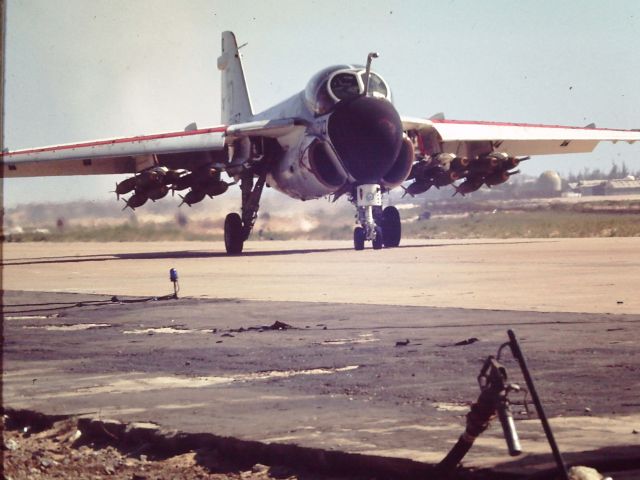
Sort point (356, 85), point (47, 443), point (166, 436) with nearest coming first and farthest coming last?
point (166, 436), point (47, 443), point (356, 85)

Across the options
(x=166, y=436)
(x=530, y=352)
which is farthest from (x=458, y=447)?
(x=530, y=352)

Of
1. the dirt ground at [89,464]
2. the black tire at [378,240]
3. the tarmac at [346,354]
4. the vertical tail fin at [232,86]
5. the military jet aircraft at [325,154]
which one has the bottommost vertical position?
the dirt ground at [89,464]

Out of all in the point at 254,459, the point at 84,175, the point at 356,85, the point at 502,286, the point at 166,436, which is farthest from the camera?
the point at 84,175

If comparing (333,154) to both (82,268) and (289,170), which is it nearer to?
(289,170)

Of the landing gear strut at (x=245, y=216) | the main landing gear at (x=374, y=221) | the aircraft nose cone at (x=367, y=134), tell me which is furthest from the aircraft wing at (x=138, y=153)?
the main landing gear at (x=374, y=221)

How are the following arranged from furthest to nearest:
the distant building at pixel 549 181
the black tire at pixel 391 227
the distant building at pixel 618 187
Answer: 1. the distant building at pixel 549 181
2. the distant building at pixel 618 187
3. the black tire at pixel 391 227

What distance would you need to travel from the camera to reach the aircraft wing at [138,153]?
31.2 m

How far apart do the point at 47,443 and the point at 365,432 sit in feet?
7.73

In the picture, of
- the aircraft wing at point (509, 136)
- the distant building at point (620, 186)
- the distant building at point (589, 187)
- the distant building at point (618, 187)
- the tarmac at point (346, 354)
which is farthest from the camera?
the distant building at point (589, 187)

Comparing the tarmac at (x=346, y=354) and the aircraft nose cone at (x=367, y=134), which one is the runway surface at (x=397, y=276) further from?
the aircraft nose cone at (x=367, y=134)

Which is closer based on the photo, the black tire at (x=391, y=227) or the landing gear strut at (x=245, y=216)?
the landing gear strut at (x=245, y=216)

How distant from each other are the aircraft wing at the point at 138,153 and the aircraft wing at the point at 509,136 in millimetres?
4505

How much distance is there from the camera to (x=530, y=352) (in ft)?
34.9

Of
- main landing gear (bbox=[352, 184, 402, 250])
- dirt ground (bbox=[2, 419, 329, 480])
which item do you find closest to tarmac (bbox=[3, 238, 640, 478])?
dirt ground (bbox=[2, 419, 329, 480])
